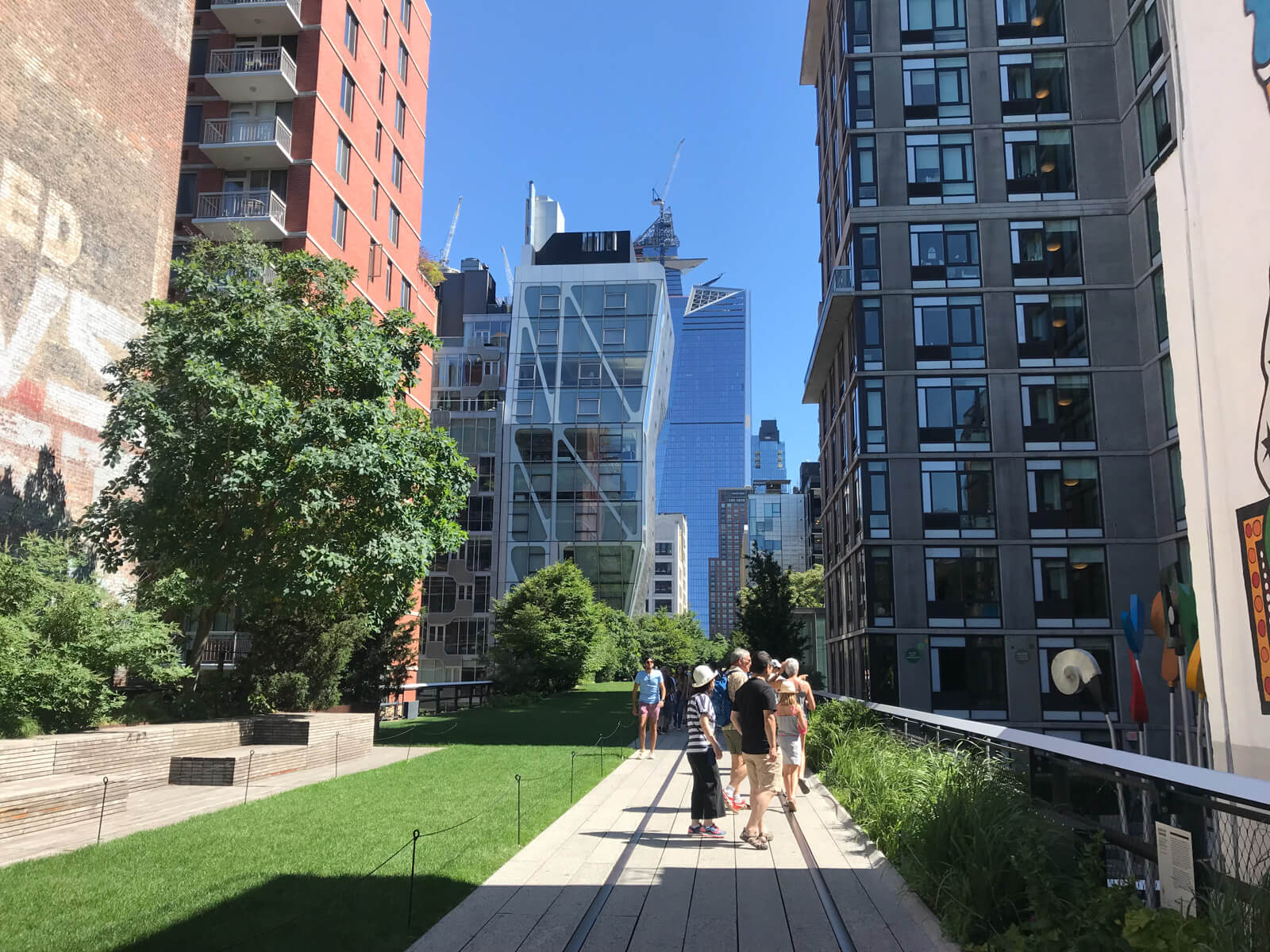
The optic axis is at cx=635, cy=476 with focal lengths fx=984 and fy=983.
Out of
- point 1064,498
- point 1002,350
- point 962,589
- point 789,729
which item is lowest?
point 789,729

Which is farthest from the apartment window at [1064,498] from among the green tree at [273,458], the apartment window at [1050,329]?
the green tree at [273,458]

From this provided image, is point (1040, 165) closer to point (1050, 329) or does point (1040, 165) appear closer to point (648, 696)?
point (1050, 329)

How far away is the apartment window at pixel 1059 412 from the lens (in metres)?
37.1

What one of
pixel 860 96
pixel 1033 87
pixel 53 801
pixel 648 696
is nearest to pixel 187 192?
pixel 860 96

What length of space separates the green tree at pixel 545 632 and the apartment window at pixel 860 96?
24004 mm

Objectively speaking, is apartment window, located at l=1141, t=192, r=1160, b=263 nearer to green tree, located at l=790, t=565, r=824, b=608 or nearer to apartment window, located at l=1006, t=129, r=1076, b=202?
apartment window, located at l=1006, t=129, r=1076, b=202

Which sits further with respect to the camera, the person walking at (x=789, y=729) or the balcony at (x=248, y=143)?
the balcony at (x=248, y=143)

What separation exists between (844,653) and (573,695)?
12698 millimetres

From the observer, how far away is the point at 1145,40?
36281 millimetres

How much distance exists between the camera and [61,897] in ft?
25.8

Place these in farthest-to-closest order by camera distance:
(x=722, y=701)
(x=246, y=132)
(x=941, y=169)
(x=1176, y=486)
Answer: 1. (x=941, y=169)
2. (x=1176, y=486)
3. (x=246, y=132)
4. (x=722, y=701)

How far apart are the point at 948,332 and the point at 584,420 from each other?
41395 mm

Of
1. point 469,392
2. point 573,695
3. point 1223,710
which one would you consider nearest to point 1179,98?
point 1223,710

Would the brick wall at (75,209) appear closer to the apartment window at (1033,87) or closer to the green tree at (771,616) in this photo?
Result: the green tree at (771,616)
